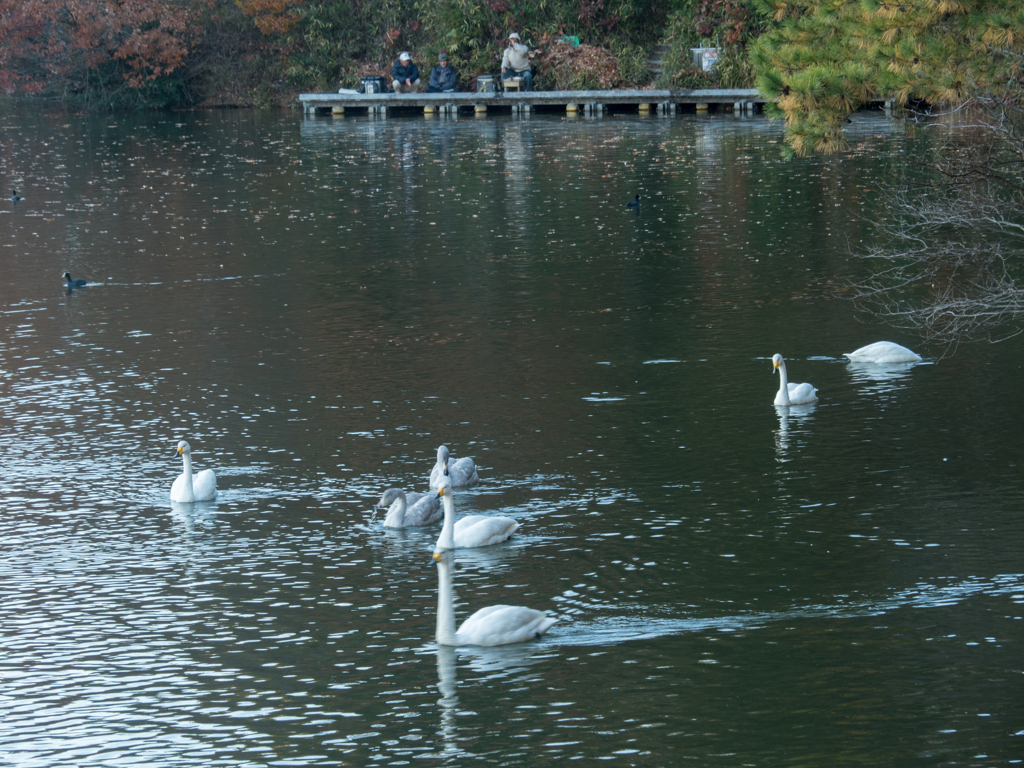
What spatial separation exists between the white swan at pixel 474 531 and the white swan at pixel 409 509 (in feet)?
1.16

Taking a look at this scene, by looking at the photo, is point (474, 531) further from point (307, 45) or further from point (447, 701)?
point (307, 45)

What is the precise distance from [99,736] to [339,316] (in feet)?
37.3

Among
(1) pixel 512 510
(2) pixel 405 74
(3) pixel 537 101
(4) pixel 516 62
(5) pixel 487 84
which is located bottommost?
(1) pixel 512 510

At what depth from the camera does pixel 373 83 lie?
2190 inches

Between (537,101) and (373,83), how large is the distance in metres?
7.40

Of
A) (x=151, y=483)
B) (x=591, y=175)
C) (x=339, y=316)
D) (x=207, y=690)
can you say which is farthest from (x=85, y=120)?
(x=207, y=690)

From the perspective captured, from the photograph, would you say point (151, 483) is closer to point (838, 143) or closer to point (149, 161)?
point (838, 143)

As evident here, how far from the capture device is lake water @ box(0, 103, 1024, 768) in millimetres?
8305

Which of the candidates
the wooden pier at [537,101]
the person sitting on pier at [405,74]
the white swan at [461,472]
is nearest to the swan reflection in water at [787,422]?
the white swan at [461,472]

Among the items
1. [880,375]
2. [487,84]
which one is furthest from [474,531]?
[487,84]

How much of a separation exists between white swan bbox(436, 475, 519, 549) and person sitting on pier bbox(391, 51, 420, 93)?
46956mm

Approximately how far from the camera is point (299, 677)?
29.2 ft

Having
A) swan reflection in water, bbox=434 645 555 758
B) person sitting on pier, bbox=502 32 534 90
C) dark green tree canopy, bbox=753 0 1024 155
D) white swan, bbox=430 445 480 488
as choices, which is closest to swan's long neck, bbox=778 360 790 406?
dark green tree canopy, bbox=753 0 1024 155

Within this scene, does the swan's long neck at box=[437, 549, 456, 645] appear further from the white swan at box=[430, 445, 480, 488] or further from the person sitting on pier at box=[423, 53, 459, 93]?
the person sitting on pier at box=[423, 53, 459, 93]
